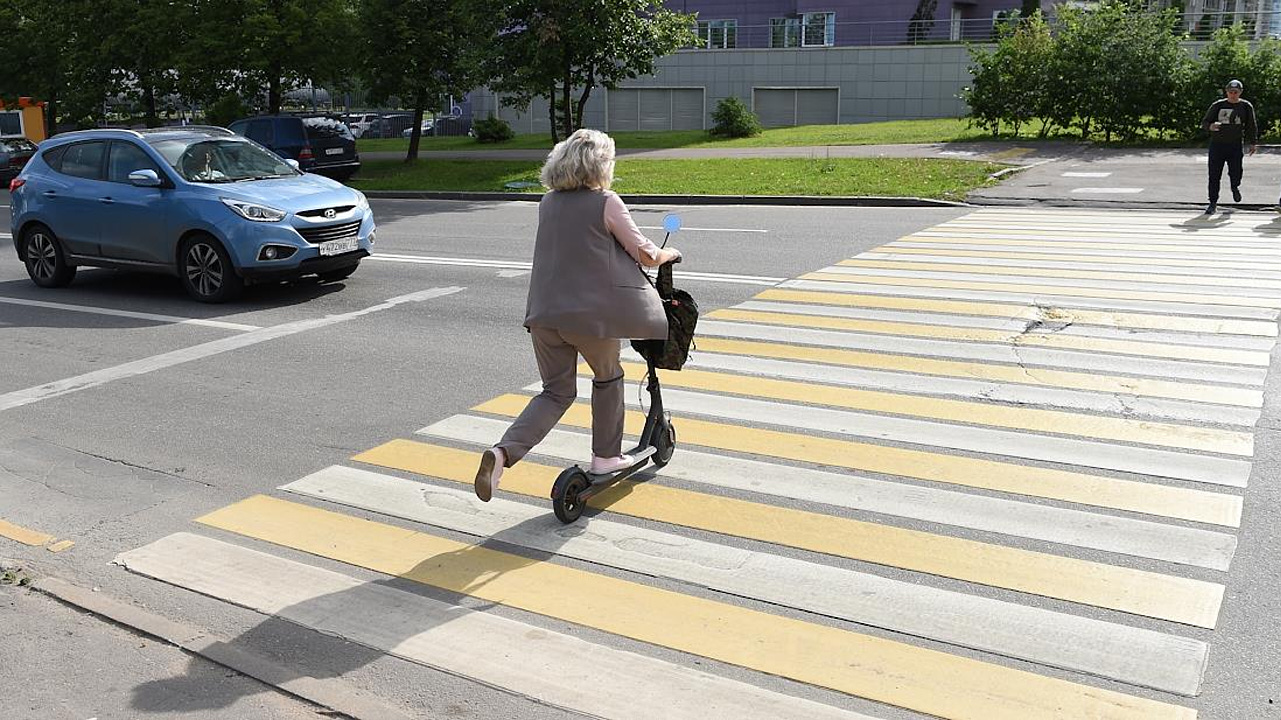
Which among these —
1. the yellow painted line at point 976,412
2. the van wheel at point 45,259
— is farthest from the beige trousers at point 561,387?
the van wheel at point 45,259

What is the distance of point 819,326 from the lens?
10008 millimetres

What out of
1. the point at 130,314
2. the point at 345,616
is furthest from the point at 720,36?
the point at 345,616

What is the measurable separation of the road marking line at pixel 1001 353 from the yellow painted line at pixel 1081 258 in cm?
432

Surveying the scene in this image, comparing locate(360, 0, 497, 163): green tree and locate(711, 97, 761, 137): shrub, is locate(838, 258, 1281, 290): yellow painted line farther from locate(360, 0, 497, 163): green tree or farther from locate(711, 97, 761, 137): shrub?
locate(711, 97, 761, 137): shrub

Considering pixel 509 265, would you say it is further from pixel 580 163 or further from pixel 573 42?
pixel 573 42

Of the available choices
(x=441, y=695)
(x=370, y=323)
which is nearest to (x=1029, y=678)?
(x=441, y=695)

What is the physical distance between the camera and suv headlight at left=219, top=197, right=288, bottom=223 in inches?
473

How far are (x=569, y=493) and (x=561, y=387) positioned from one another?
1.75 ft

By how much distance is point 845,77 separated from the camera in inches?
1727

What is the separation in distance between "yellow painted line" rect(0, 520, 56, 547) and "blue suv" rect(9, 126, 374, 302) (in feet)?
20.2

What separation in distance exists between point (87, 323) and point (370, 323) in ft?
9.91

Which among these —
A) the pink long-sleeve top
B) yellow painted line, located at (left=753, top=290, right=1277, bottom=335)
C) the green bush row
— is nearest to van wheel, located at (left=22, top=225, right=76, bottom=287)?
yellow painted line, located at (left=753, top=290, right=1277, bottom=335)

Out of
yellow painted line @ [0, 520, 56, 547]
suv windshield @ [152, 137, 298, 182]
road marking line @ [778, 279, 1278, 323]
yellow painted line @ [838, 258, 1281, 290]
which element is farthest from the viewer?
suv windshield @ [152, 137, 298, 182]

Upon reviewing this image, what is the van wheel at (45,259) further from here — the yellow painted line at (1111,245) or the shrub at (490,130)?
the shrub at (490,130)
